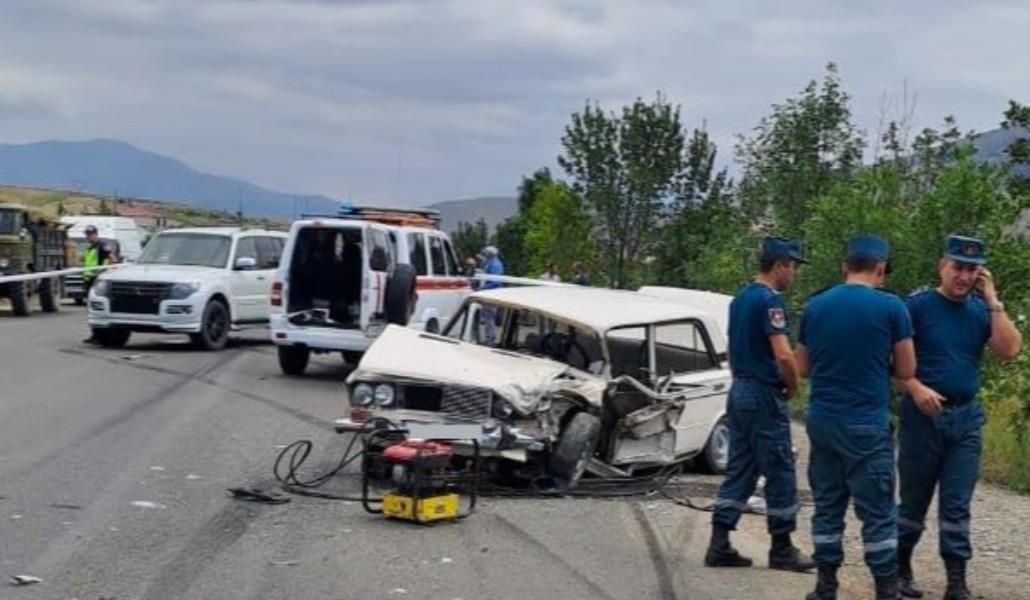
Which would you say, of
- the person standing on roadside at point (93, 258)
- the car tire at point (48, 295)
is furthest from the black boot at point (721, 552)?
the car tire at point (48, 295)

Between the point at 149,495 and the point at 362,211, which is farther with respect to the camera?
the point at 362,211

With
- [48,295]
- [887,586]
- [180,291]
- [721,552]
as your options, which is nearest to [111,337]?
[180,291]

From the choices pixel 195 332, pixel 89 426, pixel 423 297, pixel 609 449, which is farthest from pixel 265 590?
pixel 195 332

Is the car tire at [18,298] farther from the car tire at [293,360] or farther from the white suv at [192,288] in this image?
the car tire at [293,360]

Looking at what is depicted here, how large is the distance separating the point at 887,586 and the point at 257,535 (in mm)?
3802

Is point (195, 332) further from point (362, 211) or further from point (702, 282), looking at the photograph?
point (702, 282)

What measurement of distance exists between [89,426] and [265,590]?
6337 millimetres

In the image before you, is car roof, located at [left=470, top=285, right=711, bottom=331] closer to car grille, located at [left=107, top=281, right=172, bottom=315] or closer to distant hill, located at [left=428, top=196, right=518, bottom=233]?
car grille, located at [left=107, top=281, right=172, bottom=315]

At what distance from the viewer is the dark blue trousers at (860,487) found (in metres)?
7.12

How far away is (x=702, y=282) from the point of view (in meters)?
29.3

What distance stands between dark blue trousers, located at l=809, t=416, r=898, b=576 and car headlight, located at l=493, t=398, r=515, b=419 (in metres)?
3.21

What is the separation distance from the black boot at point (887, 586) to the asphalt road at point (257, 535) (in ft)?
2.59

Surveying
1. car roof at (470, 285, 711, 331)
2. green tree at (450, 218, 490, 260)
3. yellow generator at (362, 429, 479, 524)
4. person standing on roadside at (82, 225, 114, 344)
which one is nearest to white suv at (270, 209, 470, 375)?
car roof at (470, 285, 711, 331)

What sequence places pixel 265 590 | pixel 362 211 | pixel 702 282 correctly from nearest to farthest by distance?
pixel 265 590 → pixel 362 211 → pixel 702 282
